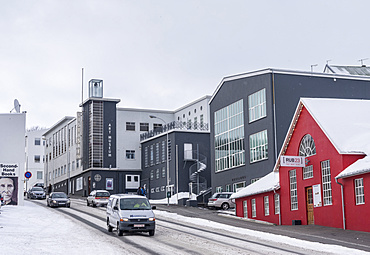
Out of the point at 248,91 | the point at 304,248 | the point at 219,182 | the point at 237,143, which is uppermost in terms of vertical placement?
the point at 248,91

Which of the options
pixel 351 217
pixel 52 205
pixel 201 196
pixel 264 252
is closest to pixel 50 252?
pixel 264 252

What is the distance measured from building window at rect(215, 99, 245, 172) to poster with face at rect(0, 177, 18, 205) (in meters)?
19.7

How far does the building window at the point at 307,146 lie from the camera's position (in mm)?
31831

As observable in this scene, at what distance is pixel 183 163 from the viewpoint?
6488cm

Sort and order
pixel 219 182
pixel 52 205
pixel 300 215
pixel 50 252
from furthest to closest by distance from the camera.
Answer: pixel 219 182
pixel 52 205
pixel 300 215
pixel 50 252

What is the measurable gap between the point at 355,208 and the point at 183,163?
127ft

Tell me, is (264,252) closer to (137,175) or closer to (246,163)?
(246,163)

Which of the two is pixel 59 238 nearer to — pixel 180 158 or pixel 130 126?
pixel 180 158

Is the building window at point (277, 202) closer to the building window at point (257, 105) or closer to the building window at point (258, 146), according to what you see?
the building window at point (258, 146)

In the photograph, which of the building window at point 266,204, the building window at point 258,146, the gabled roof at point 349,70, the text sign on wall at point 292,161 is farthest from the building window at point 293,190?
the gabled roof at point 349,70

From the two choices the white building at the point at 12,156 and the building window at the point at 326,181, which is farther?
the white building at the point at 12,156

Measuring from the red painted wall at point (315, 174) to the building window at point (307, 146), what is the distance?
228 millimetres

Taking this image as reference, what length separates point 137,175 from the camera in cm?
7594

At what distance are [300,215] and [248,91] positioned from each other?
19763 millimetres
